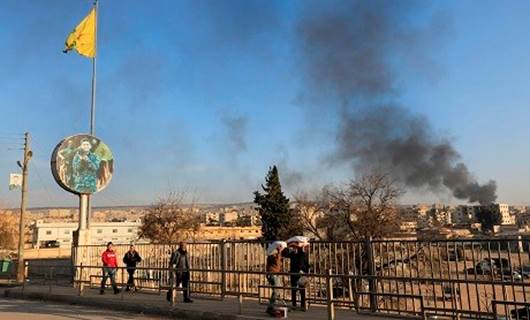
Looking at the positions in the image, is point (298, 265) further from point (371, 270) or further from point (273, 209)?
point (273, 209)

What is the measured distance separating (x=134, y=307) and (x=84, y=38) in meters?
17.0

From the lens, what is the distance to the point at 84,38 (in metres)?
27.1

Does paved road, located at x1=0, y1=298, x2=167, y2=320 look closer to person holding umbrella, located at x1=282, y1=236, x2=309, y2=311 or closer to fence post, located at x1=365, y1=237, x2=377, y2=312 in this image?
person holding umbrella, located at x1=282, y1=236, x2=309, y2=311

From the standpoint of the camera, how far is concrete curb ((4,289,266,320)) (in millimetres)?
12766

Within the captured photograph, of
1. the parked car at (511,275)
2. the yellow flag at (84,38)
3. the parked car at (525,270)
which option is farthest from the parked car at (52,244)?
the parked car at (525,270)

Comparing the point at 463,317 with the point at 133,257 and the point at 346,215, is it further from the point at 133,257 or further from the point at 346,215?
the point at 346,215

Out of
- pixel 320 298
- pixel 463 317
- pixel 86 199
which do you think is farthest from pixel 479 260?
pixel 86 199

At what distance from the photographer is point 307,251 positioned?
13.6 meters

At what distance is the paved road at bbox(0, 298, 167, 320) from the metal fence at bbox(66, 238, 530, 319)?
293cm

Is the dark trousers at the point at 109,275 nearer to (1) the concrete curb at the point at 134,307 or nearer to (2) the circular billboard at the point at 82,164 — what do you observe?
(1) the concrete curb at the point at 134,307

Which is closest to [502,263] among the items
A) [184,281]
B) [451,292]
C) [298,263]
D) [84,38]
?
[451,292]

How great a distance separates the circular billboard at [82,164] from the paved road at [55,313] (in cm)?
714

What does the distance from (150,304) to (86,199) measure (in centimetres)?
1081

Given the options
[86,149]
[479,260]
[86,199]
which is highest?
[86,149]
